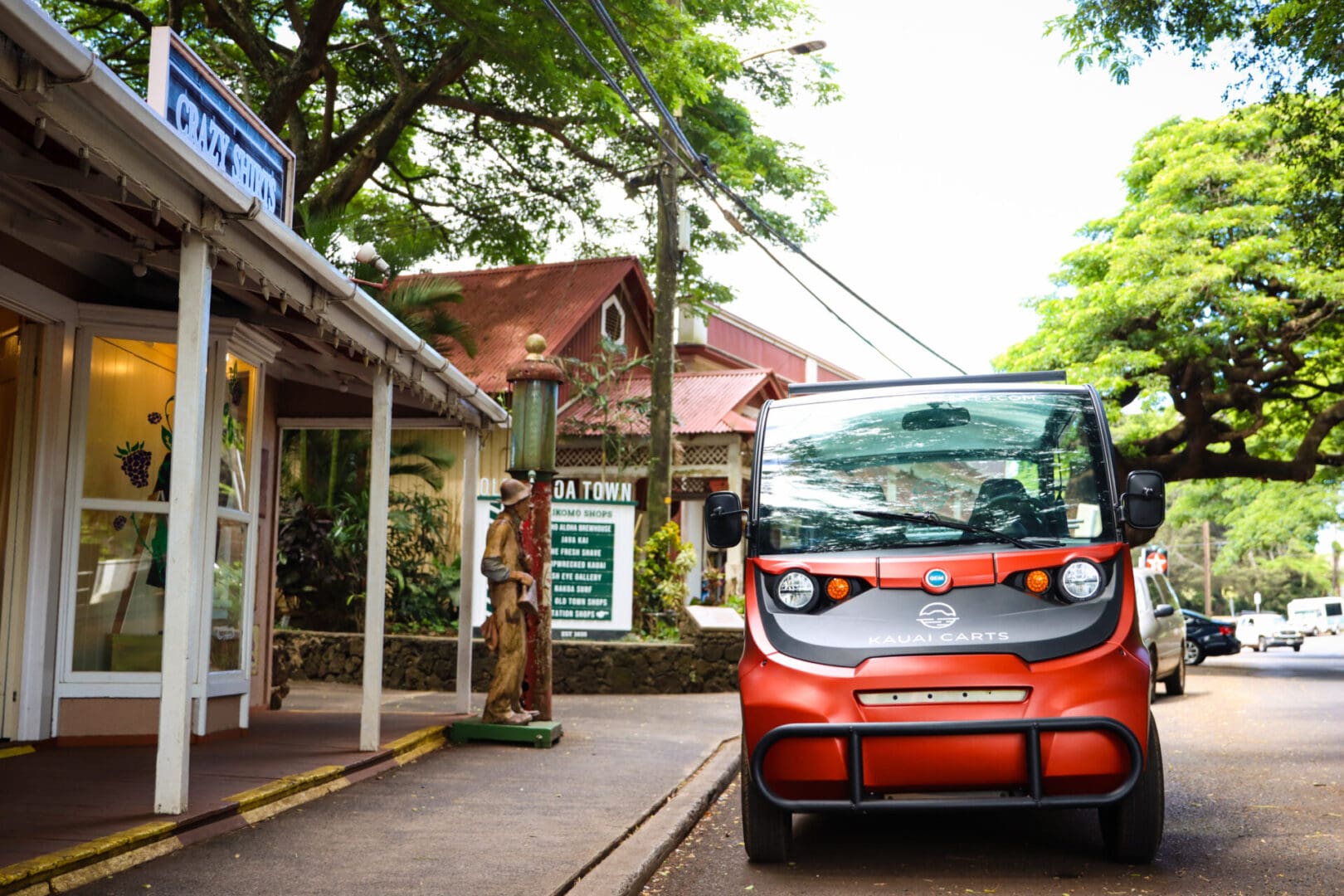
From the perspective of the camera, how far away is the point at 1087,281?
28.3 m

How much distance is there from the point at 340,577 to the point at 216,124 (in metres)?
11.1

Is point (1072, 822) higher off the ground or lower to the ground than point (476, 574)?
lower

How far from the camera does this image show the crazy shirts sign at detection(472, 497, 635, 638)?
16875 millimetres

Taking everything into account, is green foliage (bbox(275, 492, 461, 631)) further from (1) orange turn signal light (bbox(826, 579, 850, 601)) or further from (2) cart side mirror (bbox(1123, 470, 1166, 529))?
(2) cart side mirror (bbox(1123, 470, 1166, 529))

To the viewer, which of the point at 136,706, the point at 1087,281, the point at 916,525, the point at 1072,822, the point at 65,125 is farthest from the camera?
the point at 1087,281

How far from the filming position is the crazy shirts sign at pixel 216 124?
6766 millimetres

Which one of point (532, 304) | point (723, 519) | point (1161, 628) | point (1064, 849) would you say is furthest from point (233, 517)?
point (532, 304)

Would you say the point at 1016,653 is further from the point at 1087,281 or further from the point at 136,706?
the point at 1087,281

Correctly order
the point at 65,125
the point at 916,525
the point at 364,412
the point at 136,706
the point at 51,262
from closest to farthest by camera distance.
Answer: the point at 65,125, the point at 916,525, the point at 51,262, the point at 136,706, the point at 364,412

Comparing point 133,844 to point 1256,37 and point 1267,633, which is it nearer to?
point 1256,37

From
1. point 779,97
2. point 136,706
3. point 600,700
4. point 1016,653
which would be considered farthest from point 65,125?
point 779,97

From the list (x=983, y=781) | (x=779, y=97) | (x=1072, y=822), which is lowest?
(x=1072, y=822)

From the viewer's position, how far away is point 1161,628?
1595 centimetres

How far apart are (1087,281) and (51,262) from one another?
23504 mm
